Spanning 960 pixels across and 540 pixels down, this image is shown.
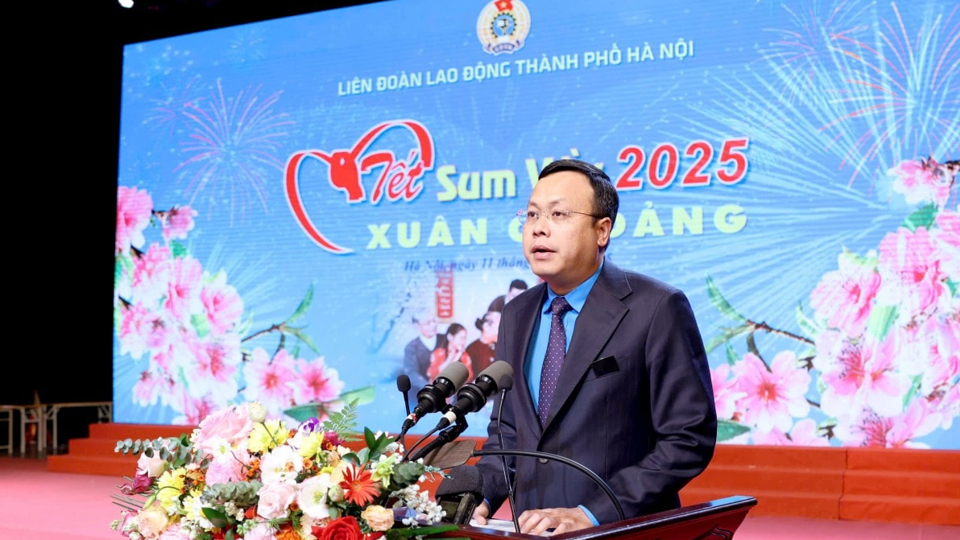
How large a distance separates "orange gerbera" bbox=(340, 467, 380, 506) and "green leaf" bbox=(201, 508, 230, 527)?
0.16m

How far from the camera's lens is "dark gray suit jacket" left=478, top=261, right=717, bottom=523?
1.65 meters

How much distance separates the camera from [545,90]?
585 cm

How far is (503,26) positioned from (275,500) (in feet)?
16.9

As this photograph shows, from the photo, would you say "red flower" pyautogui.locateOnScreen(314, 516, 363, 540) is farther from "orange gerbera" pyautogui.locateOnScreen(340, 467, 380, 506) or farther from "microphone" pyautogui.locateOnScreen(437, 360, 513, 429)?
"microphone" pyautogui.locateOnScreen(437, 360, 513, 429)

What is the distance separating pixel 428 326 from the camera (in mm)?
6074

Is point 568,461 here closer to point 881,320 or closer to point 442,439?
point 442,439

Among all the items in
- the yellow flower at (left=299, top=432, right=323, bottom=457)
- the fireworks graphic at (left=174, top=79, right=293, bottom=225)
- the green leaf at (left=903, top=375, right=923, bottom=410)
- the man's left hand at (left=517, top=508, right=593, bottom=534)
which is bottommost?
the green leaf at (left=903, top=375, right=923, bottom=410)

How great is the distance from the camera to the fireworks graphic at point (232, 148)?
21.7 ft

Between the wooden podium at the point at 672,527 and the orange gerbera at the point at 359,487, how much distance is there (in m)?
0.14

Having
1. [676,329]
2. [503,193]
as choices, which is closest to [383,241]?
[503,193]

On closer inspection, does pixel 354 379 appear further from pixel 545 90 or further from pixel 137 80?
pixel 137 80

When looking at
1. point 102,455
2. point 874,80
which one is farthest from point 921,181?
point 102,455

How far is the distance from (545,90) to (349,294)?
177cm

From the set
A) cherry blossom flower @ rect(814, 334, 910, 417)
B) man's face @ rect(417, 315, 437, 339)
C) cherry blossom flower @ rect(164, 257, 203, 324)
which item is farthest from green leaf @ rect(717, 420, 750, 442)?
cherry blossom flower @ rect(164, 257, 203, 324)
